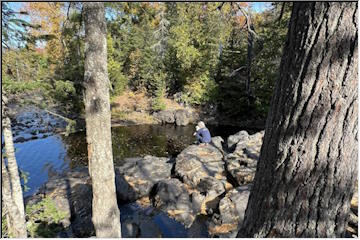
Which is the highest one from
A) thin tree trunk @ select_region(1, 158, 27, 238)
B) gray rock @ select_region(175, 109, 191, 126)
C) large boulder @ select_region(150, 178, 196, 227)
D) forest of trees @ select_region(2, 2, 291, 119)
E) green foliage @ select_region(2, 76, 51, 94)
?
forest of trees @ select_region(2, 2, 291, 119)

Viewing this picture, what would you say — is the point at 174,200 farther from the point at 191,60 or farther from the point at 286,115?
the point at 191,60

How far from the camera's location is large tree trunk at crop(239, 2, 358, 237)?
1.14m

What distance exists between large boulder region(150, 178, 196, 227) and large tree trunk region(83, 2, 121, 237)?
244 centimetres

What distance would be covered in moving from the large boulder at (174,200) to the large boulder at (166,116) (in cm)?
1126

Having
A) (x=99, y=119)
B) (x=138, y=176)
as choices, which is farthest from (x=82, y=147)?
(x=99, y=119)

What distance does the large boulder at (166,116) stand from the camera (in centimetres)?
1864

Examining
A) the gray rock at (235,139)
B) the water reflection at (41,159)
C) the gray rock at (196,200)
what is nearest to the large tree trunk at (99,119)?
the gray rock at (196,200)

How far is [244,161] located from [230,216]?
2962 millimetres

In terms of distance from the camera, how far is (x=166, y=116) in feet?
61.6

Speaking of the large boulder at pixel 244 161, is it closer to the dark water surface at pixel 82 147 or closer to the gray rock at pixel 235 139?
the gray rock at pixel 235 139

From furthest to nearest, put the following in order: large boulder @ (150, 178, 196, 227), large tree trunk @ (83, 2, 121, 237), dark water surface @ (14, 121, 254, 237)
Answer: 1. dark water surface @ (14, 121, 254, 237)
2. large boulder @ (150, 178, 196, 227)
3. large tree trunk @ (83, 2, 121, 237)

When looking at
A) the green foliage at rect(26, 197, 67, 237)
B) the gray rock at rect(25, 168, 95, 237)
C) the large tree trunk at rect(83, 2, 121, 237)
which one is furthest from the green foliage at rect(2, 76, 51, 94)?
the gray rock at rect(25, 168, 95, 237)

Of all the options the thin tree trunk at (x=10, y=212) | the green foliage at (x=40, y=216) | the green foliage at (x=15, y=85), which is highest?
the green foliage at (x=15, y=85)

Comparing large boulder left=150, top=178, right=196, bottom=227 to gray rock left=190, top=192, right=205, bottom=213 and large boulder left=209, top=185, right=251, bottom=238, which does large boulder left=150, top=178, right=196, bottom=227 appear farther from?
large boulder left=209, top=185, right=251, bottom=238
